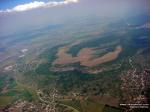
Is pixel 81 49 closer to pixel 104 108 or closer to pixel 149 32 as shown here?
pixel 149 32

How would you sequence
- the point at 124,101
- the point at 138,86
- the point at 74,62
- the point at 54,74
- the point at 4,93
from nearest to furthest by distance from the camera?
the point at 124,101 → the point at 138,86 → the point at 4,93 → the point at 54,74 → the point at 74,62

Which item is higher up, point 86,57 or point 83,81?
point 86,57

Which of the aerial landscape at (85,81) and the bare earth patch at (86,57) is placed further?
the bare earth patch at (86,57)

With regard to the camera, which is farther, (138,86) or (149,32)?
(149,32)

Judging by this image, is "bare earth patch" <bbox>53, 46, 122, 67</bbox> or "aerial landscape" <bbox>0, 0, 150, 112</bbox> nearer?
"aerial landscape" <bbox>0, 0, 150, 112</bbox>

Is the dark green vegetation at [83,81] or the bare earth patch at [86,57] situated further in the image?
the bare earth patch at [86,57]

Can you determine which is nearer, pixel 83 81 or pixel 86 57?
pixel 83 81

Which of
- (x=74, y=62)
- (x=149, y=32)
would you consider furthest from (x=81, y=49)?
(x=149, y=32)

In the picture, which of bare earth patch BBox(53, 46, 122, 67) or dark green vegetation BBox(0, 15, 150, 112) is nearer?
dark green vegetation BBox(0, 15, 150, 112)
